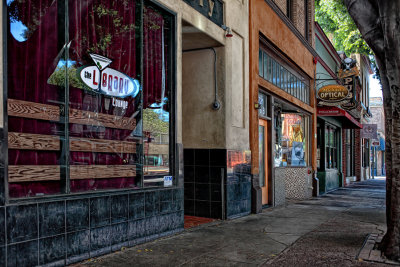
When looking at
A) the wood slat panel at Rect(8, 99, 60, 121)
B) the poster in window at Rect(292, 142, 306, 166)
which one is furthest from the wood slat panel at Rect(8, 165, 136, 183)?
the poster in window at Rect(292, 142, 306, 166)

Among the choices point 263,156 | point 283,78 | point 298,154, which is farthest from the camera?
point 298,154

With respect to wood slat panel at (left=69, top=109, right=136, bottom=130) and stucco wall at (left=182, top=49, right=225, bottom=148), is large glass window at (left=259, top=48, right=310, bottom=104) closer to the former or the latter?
stucco wall at (left=182, top=49, right=225, bottom=148)

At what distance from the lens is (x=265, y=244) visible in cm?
657

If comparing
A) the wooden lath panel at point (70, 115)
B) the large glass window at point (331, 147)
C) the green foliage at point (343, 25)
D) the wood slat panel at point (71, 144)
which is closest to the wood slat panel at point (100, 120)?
the wooden lath panel at point (70, 115)

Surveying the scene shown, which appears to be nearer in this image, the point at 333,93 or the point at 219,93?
the point at 219,93

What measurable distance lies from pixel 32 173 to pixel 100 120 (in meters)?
1.39

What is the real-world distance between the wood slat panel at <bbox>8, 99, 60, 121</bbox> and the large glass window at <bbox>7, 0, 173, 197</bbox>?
0.04 ft

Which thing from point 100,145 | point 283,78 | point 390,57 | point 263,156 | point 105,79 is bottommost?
point 263,156

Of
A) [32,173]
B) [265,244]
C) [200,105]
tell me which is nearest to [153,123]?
[200,105]

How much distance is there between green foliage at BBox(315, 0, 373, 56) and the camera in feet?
72.5

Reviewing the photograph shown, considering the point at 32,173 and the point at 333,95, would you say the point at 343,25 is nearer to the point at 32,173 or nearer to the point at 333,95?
the point at 333,95

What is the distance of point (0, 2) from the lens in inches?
172

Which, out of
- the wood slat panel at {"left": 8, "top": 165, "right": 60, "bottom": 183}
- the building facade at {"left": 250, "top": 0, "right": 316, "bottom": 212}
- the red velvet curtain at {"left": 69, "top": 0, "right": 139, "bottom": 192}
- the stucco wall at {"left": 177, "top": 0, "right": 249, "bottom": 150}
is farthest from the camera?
the building facade at {"left": 250, "top": 0, "right": 316, "bottom": 212}

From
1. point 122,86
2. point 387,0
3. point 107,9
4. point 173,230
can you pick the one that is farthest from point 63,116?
point 387,0
